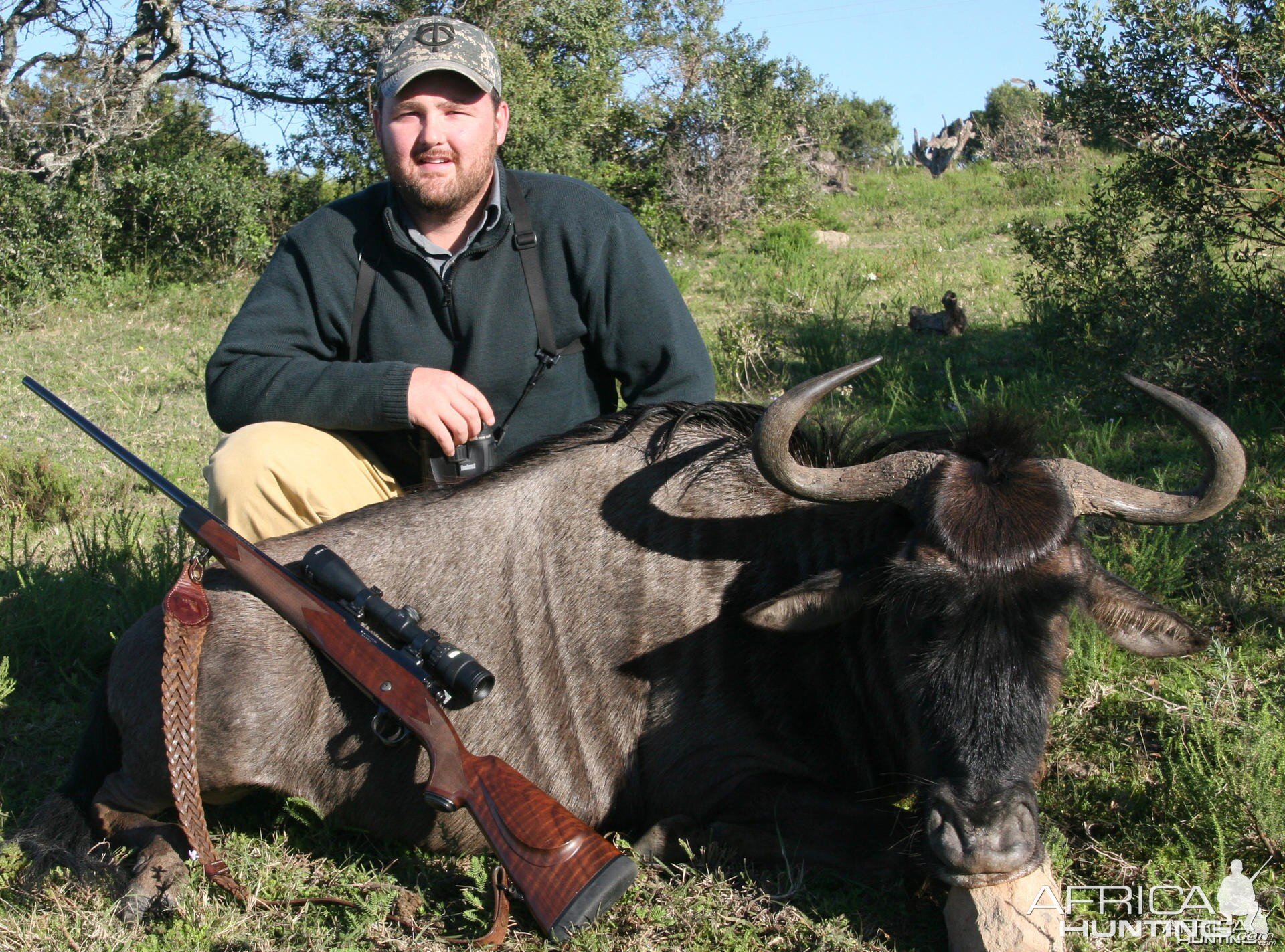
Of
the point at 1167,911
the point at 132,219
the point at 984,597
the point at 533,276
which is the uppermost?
the point at 132,219

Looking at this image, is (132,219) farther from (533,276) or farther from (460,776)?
(460,776)

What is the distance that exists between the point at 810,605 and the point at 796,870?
72cm

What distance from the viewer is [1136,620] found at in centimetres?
283

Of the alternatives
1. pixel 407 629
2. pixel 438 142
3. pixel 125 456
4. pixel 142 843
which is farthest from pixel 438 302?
Answer: pixel 142 843

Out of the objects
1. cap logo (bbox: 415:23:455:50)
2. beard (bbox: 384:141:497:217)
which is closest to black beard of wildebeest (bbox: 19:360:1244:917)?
beard (bbox: 384:141:497:217)

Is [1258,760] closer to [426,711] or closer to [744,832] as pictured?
[744,832]

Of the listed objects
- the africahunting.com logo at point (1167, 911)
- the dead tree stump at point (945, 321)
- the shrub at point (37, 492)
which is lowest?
the africahunting.com logo at point (1167, 911)

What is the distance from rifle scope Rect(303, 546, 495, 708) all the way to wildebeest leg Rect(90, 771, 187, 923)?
89 centimetres

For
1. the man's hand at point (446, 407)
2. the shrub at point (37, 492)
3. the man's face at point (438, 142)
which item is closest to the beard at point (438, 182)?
the man's face at point (438, 142)

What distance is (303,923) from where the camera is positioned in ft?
9.55

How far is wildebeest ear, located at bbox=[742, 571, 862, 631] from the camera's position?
280cm

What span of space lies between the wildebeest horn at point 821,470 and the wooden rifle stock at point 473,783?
101 cm

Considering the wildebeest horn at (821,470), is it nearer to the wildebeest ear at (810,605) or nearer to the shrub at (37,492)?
the wildebeest ear at (810,605)

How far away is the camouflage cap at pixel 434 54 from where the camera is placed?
3871 millimetres
